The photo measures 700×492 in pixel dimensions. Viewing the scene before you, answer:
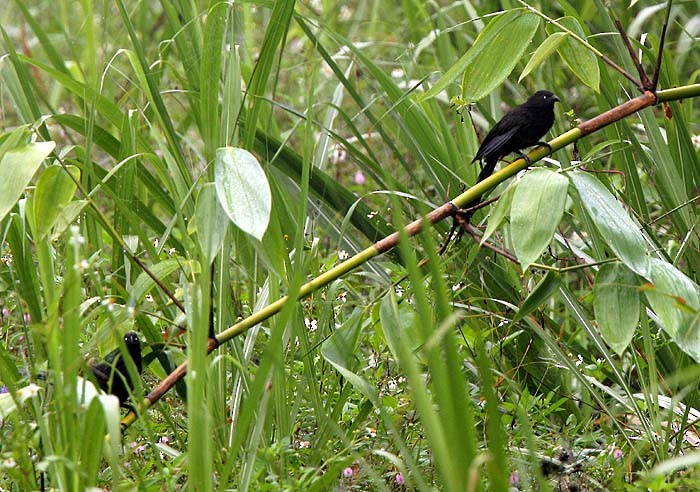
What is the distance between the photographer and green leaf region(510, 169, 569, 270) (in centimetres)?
125

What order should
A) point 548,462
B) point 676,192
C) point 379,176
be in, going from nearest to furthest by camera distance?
point 548,462, point 676,192, point 379,176

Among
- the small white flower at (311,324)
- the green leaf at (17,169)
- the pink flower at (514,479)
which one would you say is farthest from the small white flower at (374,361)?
the green leaf at (17,169)

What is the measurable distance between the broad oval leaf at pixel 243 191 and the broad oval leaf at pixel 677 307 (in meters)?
0.50

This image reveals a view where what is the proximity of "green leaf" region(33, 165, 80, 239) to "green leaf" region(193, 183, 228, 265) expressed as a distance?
19 centimetres

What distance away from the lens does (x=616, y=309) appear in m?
1.34

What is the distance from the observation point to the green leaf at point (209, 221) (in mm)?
1303

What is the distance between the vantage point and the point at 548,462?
1.68 m

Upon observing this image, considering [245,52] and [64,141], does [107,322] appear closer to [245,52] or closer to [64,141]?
[245,52]

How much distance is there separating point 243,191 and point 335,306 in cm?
86

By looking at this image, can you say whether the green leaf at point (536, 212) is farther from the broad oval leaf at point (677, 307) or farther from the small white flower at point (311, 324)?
the small white flower at point (311, 324)

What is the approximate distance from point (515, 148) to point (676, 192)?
37 centimetres

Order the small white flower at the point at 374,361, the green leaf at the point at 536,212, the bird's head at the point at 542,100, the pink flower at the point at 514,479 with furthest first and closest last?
the small white flower at the point at 374,361 < the bird's head at the point at 542,100 < the pink flower at the point at 514,479 < the green leaf at the point at 536,212

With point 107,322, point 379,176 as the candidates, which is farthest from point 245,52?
point 107,322

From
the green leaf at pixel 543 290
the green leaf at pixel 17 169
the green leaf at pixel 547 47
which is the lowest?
the green leaf at pixel 543 290
